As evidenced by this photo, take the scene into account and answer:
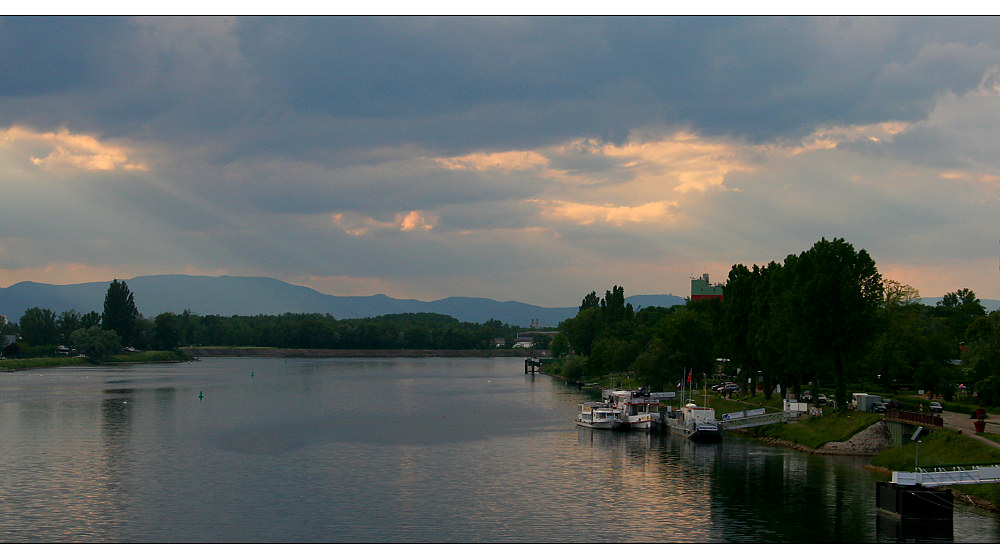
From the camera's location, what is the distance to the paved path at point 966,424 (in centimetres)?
6622

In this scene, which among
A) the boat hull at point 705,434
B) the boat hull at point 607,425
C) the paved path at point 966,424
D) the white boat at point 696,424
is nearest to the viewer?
the paved path at point 966,424

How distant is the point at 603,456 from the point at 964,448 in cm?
3571

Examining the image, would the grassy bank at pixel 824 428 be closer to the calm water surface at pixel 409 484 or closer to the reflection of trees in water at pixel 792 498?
the reflection of trees in water at pixel 792 498

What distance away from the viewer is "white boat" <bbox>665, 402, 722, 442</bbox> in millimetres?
99562

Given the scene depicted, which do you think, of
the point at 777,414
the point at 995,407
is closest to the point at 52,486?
the point at 777,414

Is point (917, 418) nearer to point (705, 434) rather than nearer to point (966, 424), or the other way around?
point (966, 424)

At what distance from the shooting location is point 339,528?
55.6 m

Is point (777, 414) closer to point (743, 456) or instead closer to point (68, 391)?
point (743, 456)

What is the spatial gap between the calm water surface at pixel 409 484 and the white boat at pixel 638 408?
21.5ft

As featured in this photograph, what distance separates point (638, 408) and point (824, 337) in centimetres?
3602

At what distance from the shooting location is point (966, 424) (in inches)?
2953

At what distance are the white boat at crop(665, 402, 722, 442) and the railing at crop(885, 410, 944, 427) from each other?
73.8 feet

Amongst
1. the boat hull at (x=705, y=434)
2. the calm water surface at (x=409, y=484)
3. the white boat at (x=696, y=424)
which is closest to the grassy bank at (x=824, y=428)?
the calm water surface at (x=409, y=484)

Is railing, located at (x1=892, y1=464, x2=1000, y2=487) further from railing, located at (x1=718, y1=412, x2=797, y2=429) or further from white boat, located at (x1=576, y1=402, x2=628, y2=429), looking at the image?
white boat, located at (x1=576, y1=402, x2=628, y2=429)
